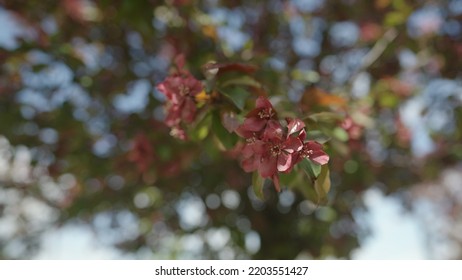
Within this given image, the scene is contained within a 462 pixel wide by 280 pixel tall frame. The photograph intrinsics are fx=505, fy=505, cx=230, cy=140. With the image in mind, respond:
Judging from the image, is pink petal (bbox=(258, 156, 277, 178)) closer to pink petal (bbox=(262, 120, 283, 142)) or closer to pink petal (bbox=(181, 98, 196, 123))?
pink petal (bbox=(262, 120, 283, 142))

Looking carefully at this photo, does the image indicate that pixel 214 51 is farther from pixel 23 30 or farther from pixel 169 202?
pixel 23 30

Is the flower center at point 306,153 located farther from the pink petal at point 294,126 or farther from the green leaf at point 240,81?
the green leaf at point 240,81

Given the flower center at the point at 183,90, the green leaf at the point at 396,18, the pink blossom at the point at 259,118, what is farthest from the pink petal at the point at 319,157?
the green leaf at the point at 396,18

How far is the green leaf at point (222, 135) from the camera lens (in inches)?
60.0

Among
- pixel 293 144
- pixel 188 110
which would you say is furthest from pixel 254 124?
pixel 188 110

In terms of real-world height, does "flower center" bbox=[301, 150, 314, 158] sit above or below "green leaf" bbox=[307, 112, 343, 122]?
below

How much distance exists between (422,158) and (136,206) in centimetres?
267

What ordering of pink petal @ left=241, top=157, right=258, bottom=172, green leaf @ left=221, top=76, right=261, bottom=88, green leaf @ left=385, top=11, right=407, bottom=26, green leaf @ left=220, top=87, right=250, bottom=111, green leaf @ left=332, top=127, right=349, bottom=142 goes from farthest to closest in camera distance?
green leaf @ left=385, top=11, right=407, bottom=26 < green leaf @ left=332, top=127, right=349, bottom=142 < green leaf @ left=221, top=76, right=261, bottom=88 < green leaf @ left=220, top=87, right=250, bottom=111 < pink petal @ left=241, top=157, right=258, bottom=172

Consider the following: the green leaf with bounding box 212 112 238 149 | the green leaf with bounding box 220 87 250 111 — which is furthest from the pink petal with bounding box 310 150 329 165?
the green leaf with bounding box 212 112 238 149

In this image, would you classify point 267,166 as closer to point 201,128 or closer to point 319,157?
point 319,157

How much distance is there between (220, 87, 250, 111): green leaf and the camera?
1405 mm

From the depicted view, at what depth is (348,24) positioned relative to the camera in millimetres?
4383

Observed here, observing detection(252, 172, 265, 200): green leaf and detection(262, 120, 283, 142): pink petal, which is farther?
detection(252, 172, 265, 200): green leaf

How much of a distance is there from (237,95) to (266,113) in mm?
225
